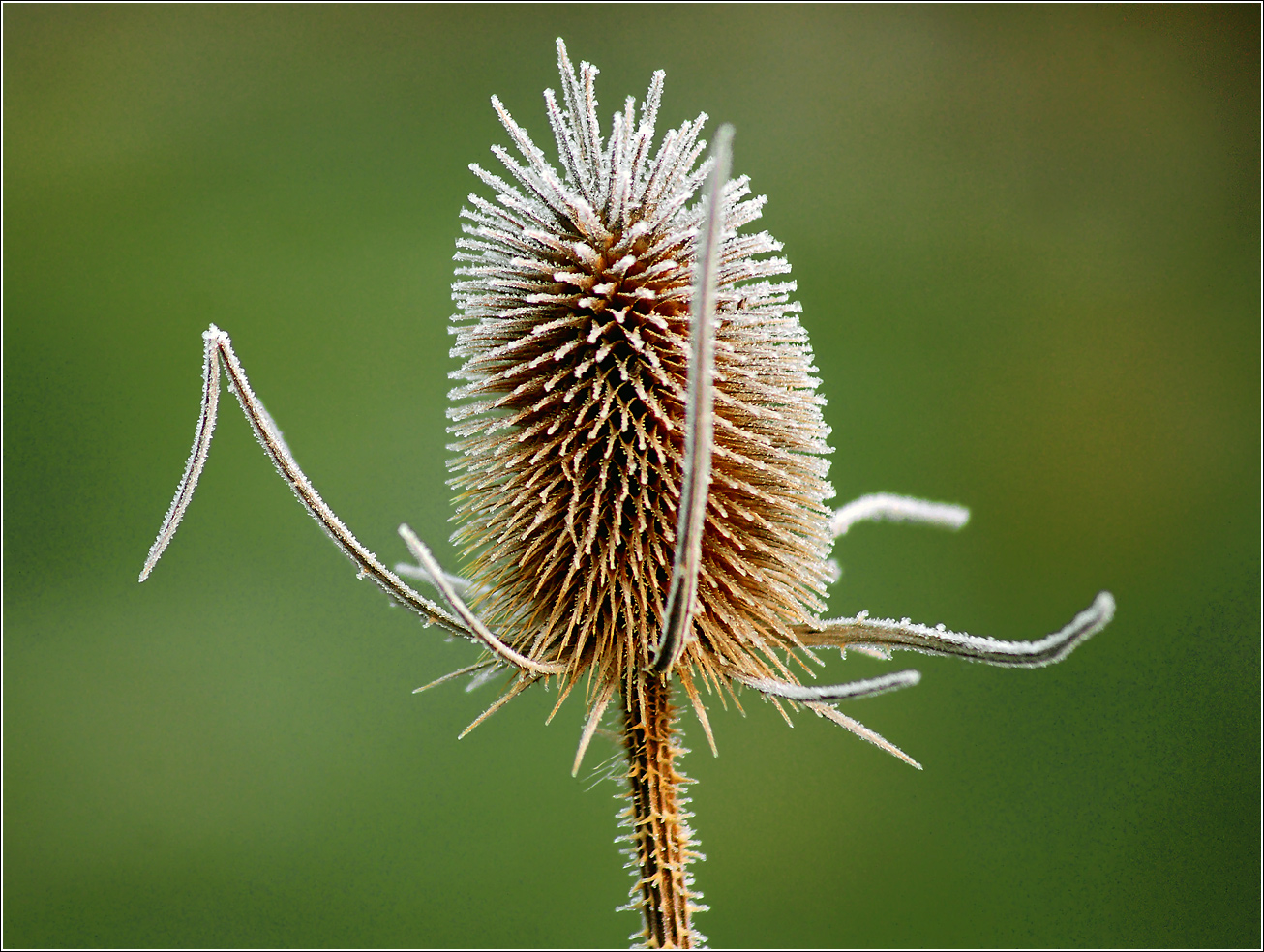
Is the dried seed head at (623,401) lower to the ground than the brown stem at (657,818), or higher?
higher

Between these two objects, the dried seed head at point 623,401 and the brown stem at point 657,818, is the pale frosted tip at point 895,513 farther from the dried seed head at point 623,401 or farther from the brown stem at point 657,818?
the brown stem at point 657,818

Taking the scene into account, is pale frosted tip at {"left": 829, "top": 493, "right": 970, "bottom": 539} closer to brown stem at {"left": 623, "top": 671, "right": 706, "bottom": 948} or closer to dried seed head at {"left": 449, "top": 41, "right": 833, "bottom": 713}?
dried seed head at {"left": 449, "top": 41, "right": 833, "bottom": 713}

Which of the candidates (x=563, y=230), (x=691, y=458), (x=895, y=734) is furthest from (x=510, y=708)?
(x=691, y=458)

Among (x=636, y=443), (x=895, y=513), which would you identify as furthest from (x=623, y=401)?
(x=895, y=513)

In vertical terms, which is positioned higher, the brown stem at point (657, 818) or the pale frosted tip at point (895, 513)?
the pale frosted tip at point (895, 513)

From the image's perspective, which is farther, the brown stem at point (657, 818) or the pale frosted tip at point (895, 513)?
the pale frosted tip at point (895, 513)

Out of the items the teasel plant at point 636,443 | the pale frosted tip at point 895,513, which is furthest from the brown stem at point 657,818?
the pale frosted tip at point 895,513

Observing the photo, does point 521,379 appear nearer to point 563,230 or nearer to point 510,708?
point 563,230

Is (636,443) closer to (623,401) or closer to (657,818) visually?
(623,401)
